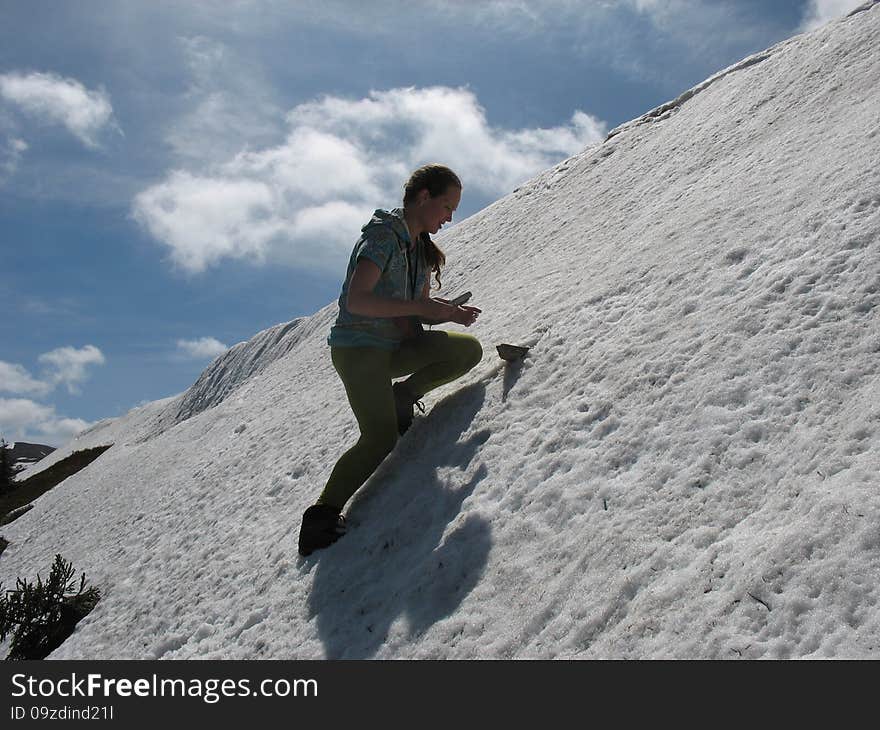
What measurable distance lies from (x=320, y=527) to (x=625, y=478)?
3113 mm

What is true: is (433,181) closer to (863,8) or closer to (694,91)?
(863,8)

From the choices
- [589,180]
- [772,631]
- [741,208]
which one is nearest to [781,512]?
[772,631]

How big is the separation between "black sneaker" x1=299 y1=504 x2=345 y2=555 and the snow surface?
130mm

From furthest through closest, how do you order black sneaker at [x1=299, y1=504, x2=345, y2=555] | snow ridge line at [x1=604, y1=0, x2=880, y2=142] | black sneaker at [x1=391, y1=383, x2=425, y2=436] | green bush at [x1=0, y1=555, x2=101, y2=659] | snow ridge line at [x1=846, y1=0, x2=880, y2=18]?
snow ridge line at [x1=604, y1=0, x2=880, y2=142]
snow ridge line at [x1=846, y1=0, x2=880, y2=18]
green bush at [x1=0, y1=555, x2=101, y2=659]
black sneaker at [x1=391, y1=383, x2=425, y2=436]
black sneaker at [x1=299, y1=504, x2=345, y2=555]

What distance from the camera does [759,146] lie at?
11.4 meters

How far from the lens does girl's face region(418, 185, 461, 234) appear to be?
6.82 m

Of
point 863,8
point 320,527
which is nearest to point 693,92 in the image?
point 863,8

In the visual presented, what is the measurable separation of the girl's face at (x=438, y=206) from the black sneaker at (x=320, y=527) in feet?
9.90

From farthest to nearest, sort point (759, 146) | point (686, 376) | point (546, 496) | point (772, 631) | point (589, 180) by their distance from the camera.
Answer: point (589, 180) → point (759, 146) → point (686, 376) → point (546, 496) → point (772, 631)

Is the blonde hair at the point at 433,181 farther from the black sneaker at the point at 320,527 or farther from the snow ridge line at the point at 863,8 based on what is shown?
the snow ridge line at the point at 863,8

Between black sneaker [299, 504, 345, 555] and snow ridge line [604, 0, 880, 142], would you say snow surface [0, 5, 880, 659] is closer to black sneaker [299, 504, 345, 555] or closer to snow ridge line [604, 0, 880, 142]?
black sneaker [299, 504, 345, 555]

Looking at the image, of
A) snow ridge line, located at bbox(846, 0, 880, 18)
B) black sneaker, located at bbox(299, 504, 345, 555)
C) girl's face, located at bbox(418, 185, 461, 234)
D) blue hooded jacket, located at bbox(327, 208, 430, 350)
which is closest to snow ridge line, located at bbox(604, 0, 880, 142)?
snow ridge line, located at bbox(846, 0, 880, 18)

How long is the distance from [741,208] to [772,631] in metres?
6.55
